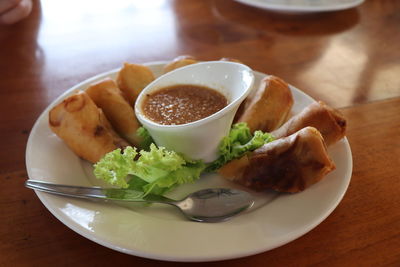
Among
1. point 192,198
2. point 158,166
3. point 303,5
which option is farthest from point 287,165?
point 303,5

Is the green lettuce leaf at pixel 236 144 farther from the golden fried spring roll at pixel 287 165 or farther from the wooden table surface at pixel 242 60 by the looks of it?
the wooden table surface at pixel 242 60

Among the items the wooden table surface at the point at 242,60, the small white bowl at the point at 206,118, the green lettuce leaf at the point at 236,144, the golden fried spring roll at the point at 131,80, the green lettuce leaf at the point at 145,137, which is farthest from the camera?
the golden fried spring roll at the point at 131,80

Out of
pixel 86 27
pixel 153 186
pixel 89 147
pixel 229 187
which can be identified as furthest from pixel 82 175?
pixel 86 27

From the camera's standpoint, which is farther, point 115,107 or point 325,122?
point 115,107

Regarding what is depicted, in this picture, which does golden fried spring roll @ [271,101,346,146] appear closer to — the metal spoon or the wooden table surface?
the wooden table surface

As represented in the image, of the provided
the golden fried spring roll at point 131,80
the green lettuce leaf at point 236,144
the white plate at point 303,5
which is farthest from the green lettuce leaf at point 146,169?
the white plate at point 303,5

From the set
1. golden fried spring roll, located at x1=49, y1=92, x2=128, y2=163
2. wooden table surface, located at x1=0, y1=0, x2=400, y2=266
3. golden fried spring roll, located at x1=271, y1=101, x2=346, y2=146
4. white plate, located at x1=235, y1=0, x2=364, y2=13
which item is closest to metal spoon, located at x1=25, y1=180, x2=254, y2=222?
wooden table surface, located at x1=0, y1=0, x2=400, y2=266

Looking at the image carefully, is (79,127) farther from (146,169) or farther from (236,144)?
(236,144)
